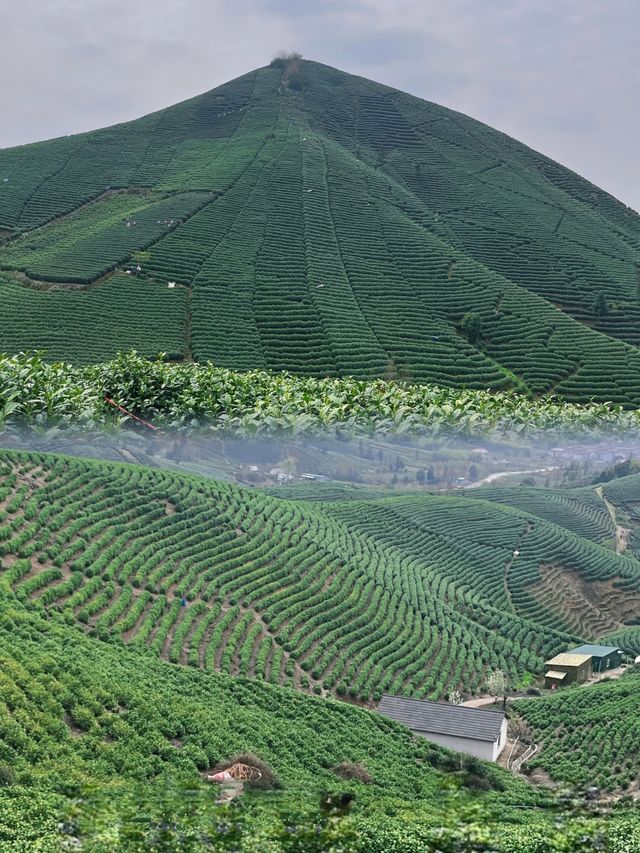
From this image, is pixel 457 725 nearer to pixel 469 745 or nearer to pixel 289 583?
pixel 469 745

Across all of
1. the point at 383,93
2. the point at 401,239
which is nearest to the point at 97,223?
the point at 401,239

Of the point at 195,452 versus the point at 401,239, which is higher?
the point at 401,239

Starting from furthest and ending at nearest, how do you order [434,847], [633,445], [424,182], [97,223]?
1. [424,182]
2. [97,223]
3. [633,445]
4. [434,847]

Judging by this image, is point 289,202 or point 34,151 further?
point 34,151

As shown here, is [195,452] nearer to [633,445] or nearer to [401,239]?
[633,445]

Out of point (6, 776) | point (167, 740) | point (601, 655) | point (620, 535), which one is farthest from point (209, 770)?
point (620, 535)

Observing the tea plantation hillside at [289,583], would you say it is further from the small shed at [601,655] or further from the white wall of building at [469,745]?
the white wall of building at [469,745]

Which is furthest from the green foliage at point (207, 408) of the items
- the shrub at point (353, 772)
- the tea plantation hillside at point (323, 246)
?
the tea plantation hillside at point (323, 246)
